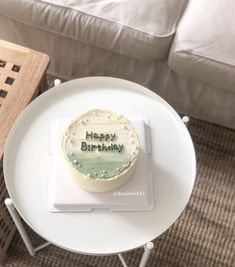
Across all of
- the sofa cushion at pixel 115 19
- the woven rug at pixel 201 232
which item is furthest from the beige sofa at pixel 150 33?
the woven rug at pixel 201 232

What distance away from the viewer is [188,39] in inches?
52.0

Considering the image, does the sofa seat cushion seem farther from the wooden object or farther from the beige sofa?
the wooden object

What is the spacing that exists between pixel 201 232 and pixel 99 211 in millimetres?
491

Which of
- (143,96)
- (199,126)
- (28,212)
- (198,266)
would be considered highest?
(143,96)

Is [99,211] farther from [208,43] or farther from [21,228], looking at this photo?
[208,43]

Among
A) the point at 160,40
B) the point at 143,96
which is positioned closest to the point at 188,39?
the point at 160,40

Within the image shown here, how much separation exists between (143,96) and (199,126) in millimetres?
453

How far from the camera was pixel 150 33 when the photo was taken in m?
1.33

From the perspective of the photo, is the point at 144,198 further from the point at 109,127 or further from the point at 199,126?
the point at 199,126

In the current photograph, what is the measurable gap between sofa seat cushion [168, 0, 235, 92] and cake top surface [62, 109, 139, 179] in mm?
351

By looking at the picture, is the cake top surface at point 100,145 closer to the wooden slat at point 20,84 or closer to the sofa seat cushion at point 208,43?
the wooden slat at point 20,84

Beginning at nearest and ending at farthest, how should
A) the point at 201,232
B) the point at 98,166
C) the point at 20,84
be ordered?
the point at 98,166, the point at 20,84, the point at 201,232

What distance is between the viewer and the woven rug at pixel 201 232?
4.59 ft

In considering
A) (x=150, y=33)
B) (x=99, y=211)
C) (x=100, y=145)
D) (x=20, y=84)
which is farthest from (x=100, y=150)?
(x=150, y=33)
